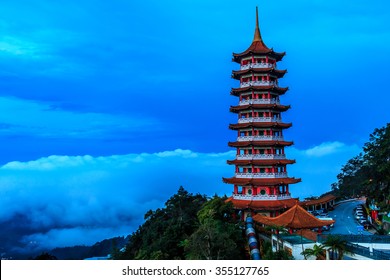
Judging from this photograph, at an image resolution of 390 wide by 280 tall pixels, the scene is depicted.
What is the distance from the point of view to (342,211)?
15492 millimetres

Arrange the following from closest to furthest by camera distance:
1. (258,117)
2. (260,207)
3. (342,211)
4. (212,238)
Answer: (212,238)
(260,207)
(258,117)
(342,211)

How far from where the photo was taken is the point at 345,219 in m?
13.7

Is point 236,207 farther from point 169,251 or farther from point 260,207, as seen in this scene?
point 169,251

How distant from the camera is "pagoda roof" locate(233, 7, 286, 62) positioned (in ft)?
45.9

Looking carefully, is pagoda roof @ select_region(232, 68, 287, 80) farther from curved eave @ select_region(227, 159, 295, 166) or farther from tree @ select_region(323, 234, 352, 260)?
tree @ select_region(323, 234, 352, 260)

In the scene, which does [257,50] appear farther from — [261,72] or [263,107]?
[263,107]

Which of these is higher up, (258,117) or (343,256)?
(258,117)

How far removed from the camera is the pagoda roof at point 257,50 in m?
14.0

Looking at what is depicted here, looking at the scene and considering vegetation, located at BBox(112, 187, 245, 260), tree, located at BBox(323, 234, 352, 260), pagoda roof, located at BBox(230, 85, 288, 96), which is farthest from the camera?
pagoda roof, located at BBox(230, 85, 288, 96)

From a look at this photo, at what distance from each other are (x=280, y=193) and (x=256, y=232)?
234 cm

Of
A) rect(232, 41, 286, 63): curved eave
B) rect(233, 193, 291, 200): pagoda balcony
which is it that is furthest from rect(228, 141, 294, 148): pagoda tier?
rect(232, 41, 286, 63): curved eave

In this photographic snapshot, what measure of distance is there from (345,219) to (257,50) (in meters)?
6.68

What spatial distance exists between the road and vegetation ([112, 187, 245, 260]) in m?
3.33
